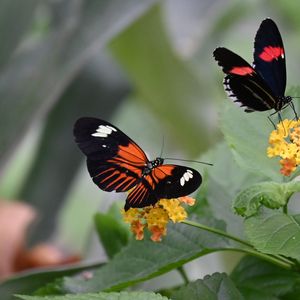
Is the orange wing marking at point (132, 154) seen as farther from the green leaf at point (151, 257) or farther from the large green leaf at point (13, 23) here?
the large green leaf at point (13, 23)

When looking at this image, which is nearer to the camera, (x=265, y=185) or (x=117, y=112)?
(x=265, y=185)

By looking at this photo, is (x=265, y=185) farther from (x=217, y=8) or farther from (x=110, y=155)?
(x=217, y=8)

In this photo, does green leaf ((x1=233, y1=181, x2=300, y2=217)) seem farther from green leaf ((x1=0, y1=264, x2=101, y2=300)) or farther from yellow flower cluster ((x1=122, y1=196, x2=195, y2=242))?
green leaf ((x1=0, y1=264, x2=101, y2=300))

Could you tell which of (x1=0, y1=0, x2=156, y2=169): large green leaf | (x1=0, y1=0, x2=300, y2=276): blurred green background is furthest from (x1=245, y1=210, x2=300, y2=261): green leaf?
(x1=0, y1=0, x2=156, y2=169): large green leaf

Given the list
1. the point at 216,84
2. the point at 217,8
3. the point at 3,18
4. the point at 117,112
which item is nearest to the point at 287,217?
the point at 3,18

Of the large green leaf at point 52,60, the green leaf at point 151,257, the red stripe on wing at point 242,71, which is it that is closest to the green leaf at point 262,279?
the green leaf at point 151,257

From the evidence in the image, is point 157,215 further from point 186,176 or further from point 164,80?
point 164,80
